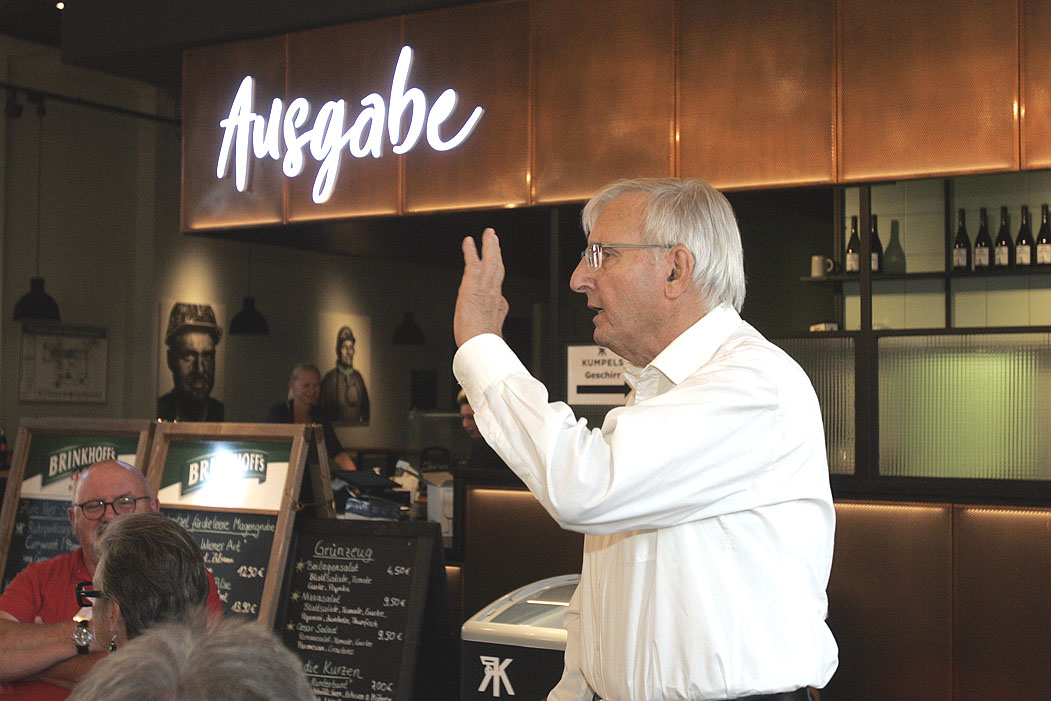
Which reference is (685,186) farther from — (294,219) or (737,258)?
(294,219)

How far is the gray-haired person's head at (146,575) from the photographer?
7.08 ft

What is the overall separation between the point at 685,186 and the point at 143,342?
8.92 m

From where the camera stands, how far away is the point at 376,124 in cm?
563

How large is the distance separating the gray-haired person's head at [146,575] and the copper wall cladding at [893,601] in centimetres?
288

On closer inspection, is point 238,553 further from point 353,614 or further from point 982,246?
point 982,246

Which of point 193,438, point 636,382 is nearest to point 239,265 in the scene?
point 193,438

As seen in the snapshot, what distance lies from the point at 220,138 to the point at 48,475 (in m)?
2.39

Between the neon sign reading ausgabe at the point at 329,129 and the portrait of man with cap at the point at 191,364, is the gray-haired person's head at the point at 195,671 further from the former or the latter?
the portrait of man with cap at the point at 191,364

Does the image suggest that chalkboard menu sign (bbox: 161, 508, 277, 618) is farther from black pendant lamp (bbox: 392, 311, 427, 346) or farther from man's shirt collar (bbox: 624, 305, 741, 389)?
black pendant lamp (bbox: 392, 311, 427, 346)

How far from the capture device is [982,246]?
625 centimetres

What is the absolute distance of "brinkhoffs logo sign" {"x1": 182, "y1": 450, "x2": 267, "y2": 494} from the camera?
4.11 m

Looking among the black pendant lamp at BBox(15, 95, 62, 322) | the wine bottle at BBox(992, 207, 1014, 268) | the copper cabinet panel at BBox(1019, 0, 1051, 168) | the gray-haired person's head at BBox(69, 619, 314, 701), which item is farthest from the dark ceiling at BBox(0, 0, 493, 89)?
the gray-haired person's head at BBox(69, 619, 314, 701)

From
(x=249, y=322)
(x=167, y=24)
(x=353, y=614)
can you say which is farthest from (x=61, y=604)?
(x=249, y=322)

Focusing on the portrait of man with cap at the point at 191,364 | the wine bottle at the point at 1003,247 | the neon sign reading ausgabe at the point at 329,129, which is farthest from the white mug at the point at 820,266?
the portrait of man with cap at the point at 191,364
